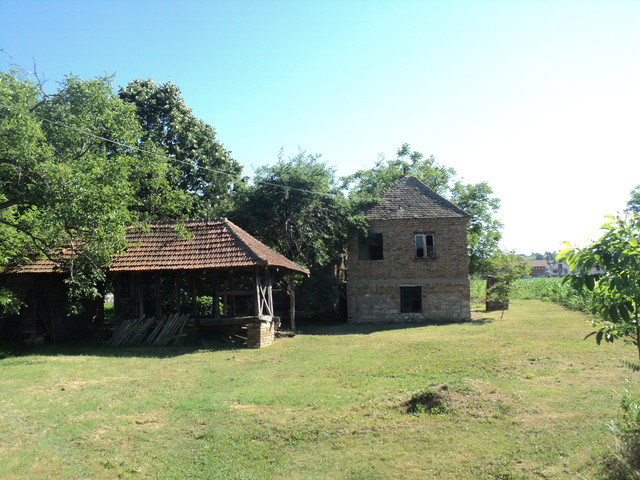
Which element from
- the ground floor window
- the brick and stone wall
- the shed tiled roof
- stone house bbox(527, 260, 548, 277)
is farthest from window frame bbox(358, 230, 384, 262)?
stone house bbox(527, 260, 548, 277)

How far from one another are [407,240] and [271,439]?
1809 cm

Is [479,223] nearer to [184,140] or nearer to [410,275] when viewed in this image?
[410,275]

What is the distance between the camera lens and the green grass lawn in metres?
5.96

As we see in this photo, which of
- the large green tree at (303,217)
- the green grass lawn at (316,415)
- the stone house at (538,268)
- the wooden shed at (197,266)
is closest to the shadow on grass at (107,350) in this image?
the wooden shed at (197,266)

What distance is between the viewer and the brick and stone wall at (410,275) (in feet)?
77.7

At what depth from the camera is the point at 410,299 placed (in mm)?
24016

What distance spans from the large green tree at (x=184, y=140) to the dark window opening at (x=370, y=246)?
732 cm

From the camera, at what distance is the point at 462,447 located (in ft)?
20.5

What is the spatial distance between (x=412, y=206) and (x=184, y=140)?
1340 centimetres

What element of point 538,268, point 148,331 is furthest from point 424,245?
point 538,268

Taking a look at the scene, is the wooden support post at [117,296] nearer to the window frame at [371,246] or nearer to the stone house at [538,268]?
the window frame at [371,246]

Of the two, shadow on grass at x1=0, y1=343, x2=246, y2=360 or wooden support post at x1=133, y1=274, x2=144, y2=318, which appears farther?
wooden support post at x1=133, y1=274, x2=144, y2=318

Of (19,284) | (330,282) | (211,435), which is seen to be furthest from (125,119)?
(211,435)

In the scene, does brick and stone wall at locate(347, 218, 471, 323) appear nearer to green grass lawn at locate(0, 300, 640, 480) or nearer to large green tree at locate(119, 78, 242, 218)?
large green tree at locate(119, 78, 242, 218)
